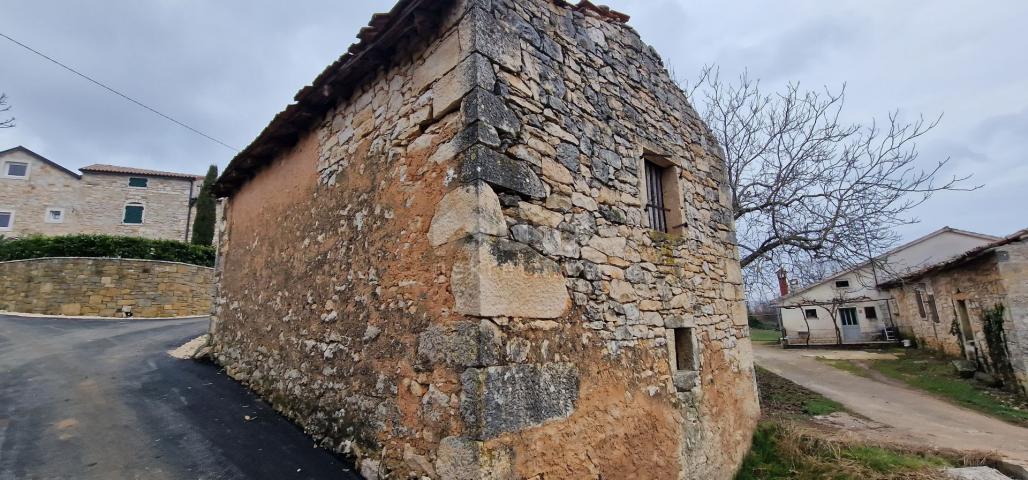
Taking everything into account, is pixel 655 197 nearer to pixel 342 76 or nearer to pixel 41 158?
pixel 342 76

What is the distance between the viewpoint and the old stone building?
112 inches

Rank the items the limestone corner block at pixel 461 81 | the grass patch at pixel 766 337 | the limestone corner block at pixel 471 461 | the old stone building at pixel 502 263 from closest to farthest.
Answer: the limestone corner block at pixel 471 461, the old stone building at pixel 502 263, the limestone corner block at pixel 461 81, the grass patch at pixel 766 337

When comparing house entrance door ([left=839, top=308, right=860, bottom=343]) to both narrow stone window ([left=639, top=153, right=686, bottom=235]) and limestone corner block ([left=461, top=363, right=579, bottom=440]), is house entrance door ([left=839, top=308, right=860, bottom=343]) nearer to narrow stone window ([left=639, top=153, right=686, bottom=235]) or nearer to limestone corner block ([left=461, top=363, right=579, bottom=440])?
narrow stone window ([left=639, top=153, right=686, bottom=235])

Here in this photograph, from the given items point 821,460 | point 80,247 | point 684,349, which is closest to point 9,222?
point 80,247

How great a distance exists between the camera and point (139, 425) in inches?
178

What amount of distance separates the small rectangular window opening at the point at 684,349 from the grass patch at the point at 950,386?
7.92m

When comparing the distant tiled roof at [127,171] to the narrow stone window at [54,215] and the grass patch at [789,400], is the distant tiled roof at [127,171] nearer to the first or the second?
the narrow stone window at [54,215]

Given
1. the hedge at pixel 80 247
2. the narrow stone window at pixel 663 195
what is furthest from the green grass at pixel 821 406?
the hedge at pixel 80 247

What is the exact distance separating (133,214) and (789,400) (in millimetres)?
29871

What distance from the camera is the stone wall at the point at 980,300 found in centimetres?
909

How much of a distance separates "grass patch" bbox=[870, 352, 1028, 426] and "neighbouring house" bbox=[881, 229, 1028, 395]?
45 cm

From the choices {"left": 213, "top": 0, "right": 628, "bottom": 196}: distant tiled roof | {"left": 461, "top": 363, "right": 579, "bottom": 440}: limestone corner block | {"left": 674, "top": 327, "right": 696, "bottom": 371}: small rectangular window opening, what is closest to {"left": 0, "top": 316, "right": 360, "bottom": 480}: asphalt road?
{"left": 461, "top": 363, "right": 579, "bottom": 440}: limestone corner block

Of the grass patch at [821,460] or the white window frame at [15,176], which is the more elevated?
the white window frame at [15,176]

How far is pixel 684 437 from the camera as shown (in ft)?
13.6
